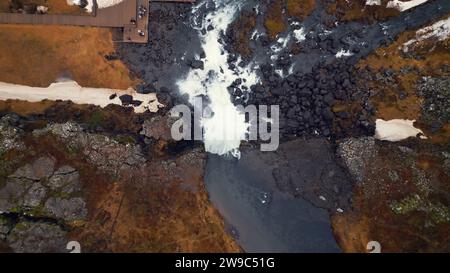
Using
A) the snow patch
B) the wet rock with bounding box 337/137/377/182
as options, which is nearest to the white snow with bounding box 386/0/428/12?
the snow patch

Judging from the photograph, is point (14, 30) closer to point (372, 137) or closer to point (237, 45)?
point (237, 45)

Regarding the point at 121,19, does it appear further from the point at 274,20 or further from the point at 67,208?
the point at 67,208

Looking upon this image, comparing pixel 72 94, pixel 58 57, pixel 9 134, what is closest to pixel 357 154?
pixel 72 94

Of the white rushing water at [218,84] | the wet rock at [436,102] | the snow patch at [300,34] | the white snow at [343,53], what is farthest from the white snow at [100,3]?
the wet rock at [436,102]

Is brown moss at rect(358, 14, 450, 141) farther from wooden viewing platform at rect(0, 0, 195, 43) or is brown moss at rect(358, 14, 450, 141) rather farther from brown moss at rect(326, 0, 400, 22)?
wooden viewing platform at rect(0, 0, 195, 43)

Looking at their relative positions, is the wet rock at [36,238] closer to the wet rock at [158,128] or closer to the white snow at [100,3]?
the wet rock at [158,128]

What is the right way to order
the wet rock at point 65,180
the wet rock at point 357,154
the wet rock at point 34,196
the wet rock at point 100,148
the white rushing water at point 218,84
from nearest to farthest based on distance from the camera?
the wet rock at point 34,196 → the wet rock at point 65,180 → the wet rock at point 100,148 → the wet rock at point 357,154 → the white rushing water at point 218,84
